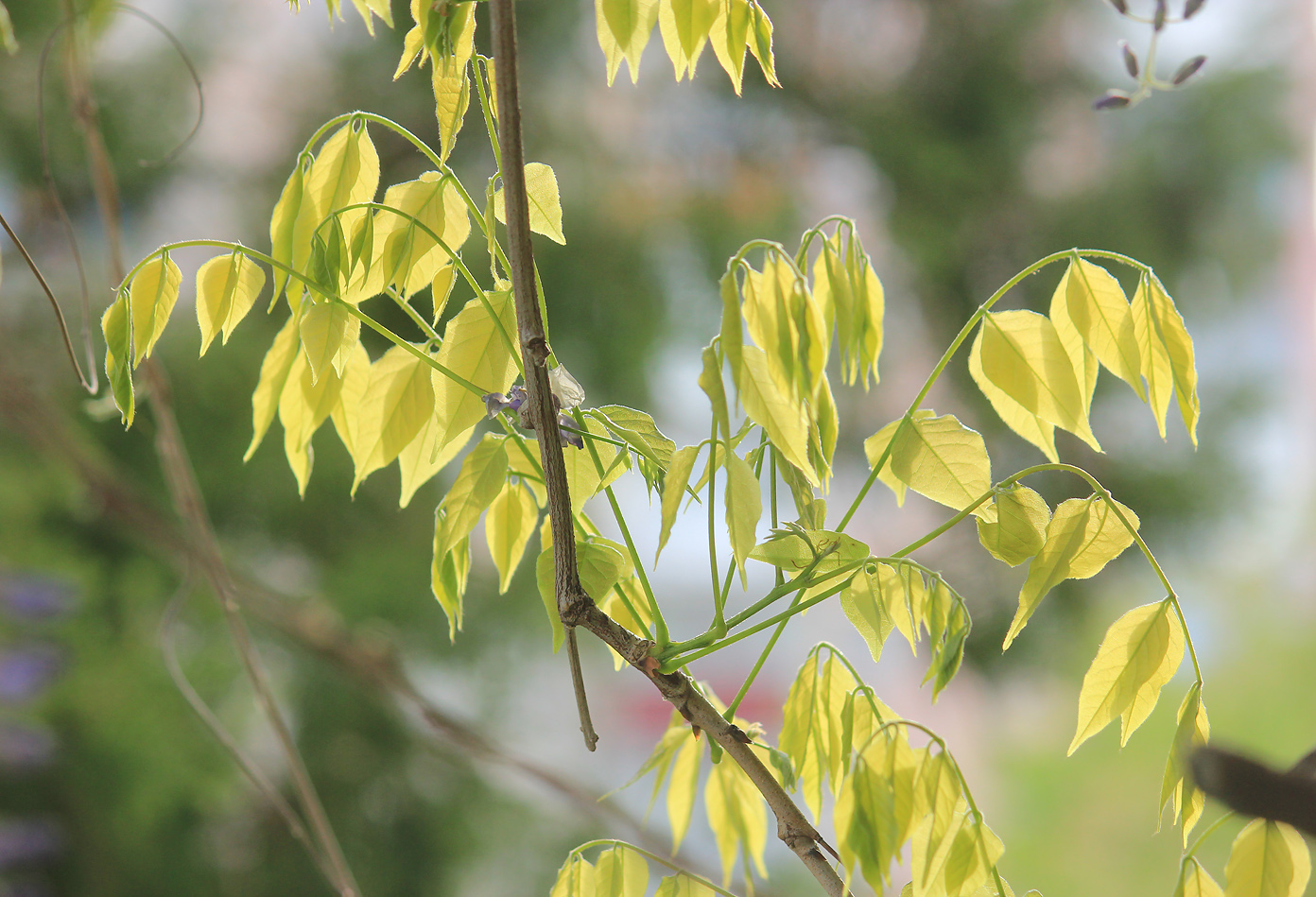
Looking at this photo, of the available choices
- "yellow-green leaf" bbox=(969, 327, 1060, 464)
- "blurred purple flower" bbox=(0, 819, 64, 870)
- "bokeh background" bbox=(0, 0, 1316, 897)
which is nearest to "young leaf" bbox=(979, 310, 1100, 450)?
"yellow-green leaf" bbox=(969, 327, 1060, 464)

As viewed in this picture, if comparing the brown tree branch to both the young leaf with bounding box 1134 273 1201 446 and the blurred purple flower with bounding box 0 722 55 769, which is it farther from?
the blurred purple flower with bounding box 0 722 55 769

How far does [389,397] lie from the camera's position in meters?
0.20

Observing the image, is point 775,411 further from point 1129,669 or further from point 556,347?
point 556,347

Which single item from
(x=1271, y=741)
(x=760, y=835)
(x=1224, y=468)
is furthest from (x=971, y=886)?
(x=1271, y=741)

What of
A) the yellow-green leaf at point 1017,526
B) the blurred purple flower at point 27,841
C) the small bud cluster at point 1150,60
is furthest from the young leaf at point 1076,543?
the blurred purple flower at point 27,841

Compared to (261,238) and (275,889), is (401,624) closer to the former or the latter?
(275,889)

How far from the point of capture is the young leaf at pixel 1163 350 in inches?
7.0

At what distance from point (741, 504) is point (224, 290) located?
0.38 ft

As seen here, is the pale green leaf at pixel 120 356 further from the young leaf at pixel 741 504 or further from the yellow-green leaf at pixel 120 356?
the young leaf at pixel 741 504

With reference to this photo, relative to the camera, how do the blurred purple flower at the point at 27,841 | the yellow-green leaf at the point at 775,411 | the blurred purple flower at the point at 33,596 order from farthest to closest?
the blurred purple flower at the point at 27,841 → the blurred purple flower at the point at 33,596 → the yellow-green leaf at the point at 775,411

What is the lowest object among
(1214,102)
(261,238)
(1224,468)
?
(1224,468)

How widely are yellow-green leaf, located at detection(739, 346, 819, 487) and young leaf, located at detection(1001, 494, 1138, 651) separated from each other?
0.05 meters

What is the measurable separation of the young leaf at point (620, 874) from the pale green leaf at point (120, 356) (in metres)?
0.13

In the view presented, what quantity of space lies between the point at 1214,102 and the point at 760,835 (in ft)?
5.16
